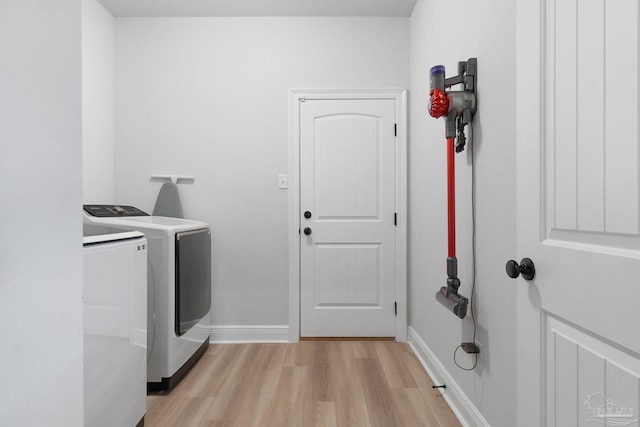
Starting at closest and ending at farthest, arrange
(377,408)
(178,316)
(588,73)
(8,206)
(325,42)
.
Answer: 1. (8,206)
2. (588,73)
3. (377,408)
4. (178,316)
5. (325,42)

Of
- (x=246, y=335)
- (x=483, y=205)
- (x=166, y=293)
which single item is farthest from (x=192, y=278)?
(x=483, y=205)

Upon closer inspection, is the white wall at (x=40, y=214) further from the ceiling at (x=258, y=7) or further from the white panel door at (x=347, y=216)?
the ceiling at (x=258, y=7)

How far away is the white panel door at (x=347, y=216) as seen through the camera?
274cm

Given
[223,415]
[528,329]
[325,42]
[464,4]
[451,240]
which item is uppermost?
[325,42]

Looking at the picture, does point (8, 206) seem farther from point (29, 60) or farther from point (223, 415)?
point (223, 415)

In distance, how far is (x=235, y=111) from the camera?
275 cm

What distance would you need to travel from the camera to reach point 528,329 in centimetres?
96

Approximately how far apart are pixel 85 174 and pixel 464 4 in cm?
253

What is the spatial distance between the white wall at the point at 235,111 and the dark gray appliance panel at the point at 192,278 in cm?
26

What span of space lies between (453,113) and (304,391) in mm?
1645

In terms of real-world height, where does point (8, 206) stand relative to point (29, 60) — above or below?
below

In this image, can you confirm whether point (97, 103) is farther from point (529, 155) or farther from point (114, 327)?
point (529, 155)

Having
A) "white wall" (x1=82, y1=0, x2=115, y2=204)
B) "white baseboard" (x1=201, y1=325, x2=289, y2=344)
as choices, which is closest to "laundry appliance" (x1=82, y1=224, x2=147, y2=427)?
"white baseboard" (x1=201, y1=325, x2=289, y2=344)

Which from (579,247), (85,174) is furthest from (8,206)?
(85,174)
